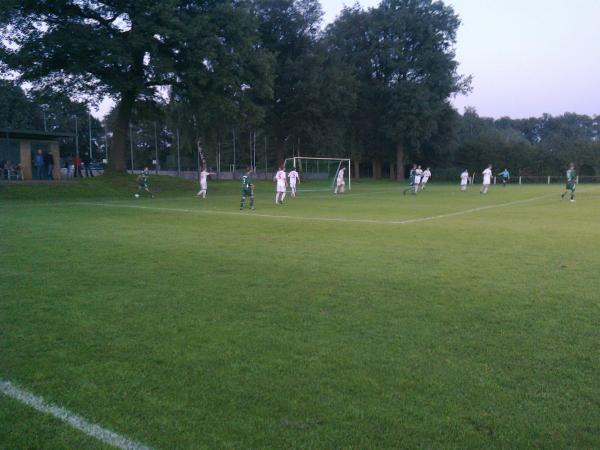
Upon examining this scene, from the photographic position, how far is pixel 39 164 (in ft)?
106

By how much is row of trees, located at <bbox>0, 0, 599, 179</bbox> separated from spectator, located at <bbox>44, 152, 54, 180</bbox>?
12.4ft

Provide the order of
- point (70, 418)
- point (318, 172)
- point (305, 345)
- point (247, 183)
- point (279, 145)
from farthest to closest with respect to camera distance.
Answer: point (279, 145) < point (318, 172) < point (247, 183) < point (305, 345) < point (70, 418)

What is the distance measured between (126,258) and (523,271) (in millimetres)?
7319

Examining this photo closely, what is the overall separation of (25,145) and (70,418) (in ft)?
107

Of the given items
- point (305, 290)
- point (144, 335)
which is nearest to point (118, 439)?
point (144, 335)

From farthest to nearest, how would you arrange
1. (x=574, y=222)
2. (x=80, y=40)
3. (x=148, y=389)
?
(x=80, y=40) → (x=574, y=222) → (x=148, y=389)

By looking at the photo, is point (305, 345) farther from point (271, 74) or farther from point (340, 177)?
point (271, 74)

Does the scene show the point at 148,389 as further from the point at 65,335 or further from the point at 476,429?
the point at 476,429

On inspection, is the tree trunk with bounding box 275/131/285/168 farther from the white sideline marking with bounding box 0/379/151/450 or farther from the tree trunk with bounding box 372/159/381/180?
the white sideline marking with bounding box 0/379/151/450

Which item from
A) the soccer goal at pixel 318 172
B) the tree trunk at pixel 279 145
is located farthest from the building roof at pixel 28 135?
the tree trunk at pixel 279 145

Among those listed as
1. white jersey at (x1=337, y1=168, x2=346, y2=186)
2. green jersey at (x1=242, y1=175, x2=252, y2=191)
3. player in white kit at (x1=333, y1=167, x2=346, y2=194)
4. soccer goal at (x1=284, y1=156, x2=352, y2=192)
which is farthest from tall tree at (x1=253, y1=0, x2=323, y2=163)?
green jersey at (x1=242, y1=175, x2=252, y2=191)

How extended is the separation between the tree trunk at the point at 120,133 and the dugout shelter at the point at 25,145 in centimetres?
361

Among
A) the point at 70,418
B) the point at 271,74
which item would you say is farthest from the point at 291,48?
the point at 70,418

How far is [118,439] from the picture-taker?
10.4ft
